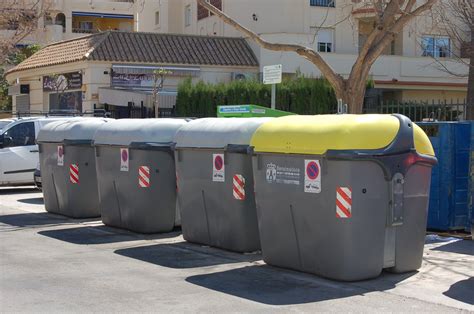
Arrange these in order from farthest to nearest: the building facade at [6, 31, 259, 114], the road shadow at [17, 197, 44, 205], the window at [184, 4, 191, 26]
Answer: the window at [184, 4, 191, 26], the building facade at [6, 31, 259, 114], the road shadow at [17, 197, 44, 205]

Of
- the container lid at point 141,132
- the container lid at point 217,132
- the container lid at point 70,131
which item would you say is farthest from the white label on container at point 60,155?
the container lid at point 217,132

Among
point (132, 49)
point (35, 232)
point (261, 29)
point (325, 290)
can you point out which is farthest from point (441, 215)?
point (261, 29)

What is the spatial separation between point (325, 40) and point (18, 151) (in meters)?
19.2

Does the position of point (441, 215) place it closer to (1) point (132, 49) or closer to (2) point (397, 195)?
(2) point (397, 195)

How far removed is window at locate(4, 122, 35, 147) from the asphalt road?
25.9 feet

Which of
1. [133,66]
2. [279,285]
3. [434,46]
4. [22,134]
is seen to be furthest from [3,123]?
[434,46]

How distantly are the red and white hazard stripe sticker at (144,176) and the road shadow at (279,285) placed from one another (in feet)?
10.8

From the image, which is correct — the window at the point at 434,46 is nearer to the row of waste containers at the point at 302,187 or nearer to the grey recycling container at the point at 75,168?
the grey recycling container at the point at 75,168

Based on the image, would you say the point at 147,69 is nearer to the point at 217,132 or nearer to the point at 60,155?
the point at 60,155

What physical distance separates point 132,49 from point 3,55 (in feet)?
22.6

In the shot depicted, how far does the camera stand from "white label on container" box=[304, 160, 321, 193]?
27.8ft

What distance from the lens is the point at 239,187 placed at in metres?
10.0

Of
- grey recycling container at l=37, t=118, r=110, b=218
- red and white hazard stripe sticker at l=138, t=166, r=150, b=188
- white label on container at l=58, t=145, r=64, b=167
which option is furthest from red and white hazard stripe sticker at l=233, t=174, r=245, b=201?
white label on container at l=58, t=145, r=64, b=167

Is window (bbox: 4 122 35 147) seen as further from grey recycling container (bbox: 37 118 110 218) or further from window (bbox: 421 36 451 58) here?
window (bbox: 421 36 451 58)
